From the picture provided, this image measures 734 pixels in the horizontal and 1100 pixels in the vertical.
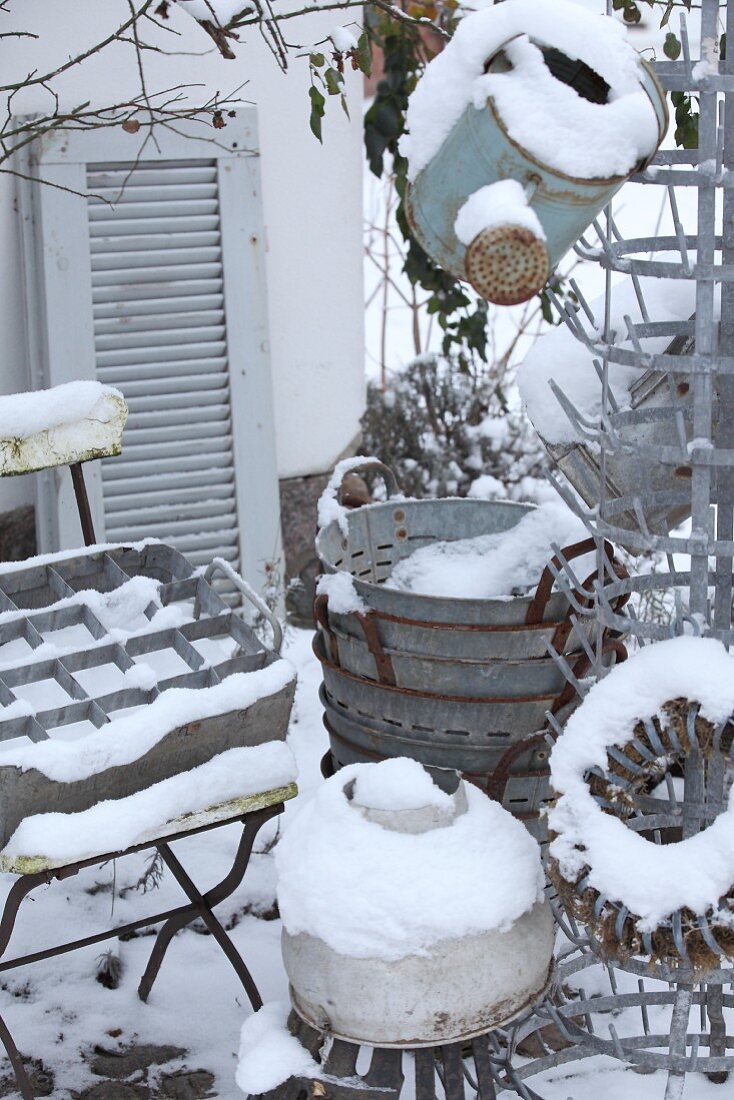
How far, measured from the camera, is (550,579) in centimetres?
224

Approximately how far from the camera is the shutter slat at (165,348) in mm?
3881

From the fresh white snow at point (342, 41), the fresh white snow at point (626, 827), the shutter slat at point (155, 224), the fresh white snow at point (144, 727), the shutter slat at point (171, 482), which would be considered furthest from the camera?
the shutter slat at point (171, 482)

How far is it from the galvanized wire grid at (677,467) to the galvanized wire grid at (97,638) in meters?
0.65

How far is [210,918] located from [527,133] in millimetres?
1627

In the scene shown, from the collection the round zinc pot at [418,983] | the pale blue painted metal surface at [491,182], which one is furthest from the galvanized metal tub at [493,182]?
the round zinc pot at [418,983]

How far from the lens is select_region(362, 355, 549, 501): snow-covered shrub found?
504 centimetres

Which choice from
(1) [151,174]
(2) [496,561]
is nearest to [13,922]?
(2) [496,561]

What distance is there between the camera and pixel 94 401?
2.63m

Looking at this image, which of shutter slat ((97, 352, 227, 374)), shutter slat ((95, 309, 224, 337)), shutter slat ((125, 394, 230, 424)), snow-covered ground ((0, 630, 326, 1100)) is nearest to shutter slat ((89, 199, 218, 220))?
shutter slat ((95, 309, 224, 337))

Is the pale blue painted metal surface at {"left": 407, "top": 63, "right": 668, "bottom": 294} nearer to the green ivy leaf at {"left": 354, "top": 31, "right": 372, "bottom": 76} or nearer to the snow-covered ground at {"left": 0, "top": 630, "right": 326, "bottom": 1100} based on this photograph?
the green ivy leaf at {"left": 354, "top": 31, "right": 372, "bottom": 76}

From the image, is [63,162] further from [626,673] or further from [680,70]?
[626,673]

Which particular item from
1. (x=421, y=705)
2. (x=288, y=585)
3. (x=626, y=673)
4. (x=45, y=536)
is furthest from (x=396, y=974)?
(x=288, y=585)

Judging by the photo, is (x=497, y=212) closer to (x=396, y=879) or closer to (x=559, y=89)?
(x=559, y=89)

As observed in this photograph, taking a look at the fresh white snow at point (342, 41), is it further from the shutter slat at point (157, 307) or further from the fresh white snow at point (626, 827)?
the fresh white snow at point (626, 827)
